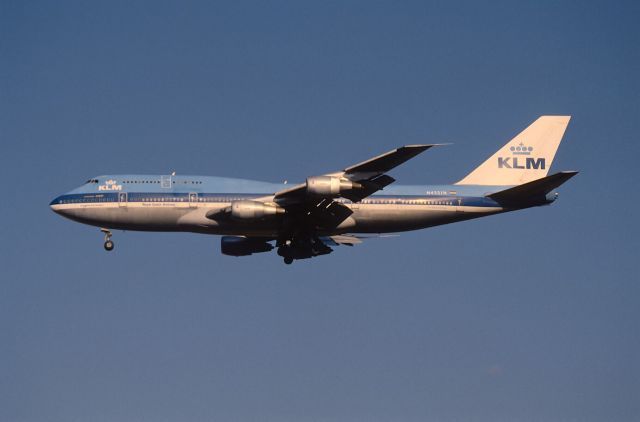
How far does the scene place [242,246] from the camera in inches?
2377

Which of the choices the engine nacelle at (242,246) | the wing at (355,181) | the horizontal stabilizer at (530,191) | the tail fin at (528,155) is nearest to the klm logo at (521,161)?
the tail fin at (528,155)

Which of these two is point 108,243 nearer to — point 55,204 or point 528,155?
point 55,204

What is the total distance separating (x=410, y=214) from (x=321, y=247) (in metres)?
5.48

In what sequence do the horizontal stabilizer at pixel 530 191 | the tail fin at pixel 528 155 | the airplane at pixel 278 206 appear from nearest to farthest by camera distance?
the horizontal stabilizer at pixel 530 191 < the airplane at pixel 278 206 < the tail fin at pixel 528 155

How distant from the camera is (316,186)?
50312mm

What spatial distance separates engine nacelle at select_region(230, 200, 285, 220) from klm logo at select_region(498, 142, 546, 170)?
15665mm

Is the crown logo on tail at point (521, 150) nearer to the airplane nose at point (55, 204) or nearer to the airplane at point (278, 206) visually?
the airplane at point (278, 206)

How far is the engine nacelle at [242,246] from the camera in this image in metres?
60.2

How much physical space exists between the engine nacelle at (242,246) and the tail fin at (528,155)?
45.6 ft

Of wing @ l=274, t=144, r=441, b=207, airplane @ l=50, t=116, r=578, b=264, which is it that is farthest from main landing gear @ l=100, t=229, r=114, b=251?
wing @ l=274, t=144, r=441, b=207

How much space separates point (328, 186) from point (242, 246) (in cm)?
1191

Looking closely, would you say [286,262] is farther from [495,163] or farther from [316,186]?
[495,163]

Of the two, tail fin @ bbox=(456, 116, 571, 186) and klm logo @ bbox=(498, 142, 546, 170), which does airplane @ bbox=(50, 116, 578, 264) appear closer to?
tail fin @ bbox=(456, 116, 571, 186)

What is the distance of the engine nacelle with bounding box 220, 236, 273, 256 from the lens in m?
60.2
